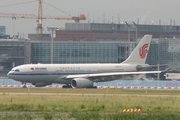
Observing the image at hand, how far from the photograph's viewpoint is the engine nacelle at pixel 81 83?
110 meters

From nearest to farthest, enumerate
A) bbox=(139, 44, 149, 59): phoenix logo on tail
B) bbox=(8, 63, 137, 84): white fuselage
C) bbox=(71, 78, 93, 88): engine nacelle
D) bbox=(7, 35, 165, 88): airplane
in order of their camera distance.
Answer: bbox=(8, 63, 137, 84): white fuselage, bbox=(7, 35, 165, 88): airplane, bbox=(71, 78, 93, 88): engine nacelle, bbox=(139, 44, 149, 59): phoenix logo on tail

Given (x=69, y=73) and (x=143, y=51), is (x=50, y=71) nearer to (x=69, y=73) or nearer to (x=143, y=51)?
(x=69, y=73)

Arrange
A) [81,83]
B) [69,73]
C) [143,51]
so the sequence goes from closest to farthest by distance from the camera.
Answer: [81,83], [69,73], [143,51]

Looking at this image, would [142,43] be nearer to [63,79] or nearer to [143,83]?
[143,83]

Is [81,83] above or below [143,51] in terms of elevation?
below

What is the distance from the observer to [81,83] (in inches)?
4343

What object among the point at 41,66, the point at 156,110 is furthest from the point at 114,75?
the point at 156,110

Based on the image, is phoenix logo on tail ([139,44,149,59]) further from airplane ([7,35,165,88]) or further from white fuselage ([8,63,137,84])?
white fuselage ([8,63,137,84])

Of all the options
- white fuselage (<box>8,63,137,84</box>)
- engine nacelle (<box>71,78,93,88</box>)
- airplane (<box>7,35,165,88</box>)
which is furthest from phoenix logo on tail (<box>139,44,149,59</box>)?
engine nacelle (<box>71,78,93,88</box>)

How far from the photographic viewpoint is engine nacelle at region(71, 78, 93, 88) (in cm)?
11019

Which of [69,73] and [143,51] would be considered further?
[143,51]

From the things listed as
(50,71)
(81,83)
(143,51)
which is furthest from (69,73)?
(143,51)

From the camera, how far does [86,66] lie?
115m

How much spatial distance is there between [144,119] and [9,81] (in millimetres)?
80756
